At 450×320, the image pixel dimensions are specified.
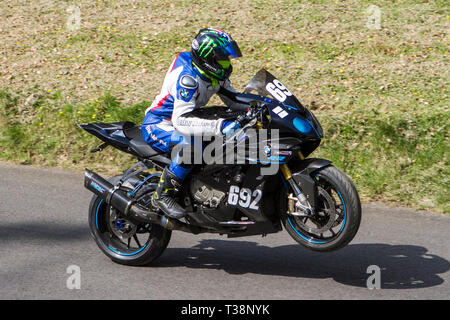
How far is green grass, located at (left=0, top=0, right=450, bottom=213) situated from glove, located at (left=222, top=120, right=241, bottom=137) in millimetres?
3172

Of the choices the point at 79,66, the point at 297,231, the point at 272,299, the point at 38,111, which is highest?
the point at 79,66

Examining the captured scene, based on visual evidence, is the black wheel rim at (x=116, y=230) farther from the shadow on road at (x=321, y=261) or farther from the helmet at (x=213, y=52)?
the helmet at (x=213, y=52)

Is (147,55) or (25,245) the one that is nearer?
(25,245)

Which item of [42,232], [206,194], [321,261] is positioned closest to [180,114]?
[206,194]

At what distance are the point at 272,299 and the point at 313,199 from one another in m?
0.86

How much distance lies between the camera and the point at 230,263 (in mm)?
5754

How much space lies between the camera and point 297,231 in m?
5.20

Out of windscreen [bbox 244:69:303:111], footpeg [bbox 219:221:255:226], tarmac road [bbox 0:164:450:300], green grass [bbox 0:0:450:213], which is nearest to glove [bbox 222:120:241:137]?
windscreen [bbox 244:69:303:111]

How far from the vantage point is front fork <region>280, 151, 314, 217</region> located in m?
5.03

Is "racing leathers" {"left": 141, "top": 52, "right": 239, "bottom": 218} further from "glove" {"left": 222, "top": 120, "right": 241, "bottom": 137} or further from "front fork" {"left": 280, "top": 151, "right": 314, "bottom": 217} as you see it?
"front fork" {"left": 280, "top": 151, "right": 314, "bottom": 217}

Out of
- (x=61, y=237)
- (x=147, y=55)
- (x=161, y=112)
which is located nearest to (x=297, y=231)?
(x=161, y=112)

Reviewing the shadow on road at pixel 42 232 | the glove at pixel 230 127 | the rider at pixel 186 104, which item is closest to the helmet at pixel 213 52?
the rider at pixel 186 104

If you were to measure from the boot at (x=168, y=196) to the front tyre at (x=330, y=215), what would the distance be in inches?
35.4

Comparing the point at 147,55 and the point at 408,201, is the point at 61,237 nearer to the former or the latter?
the point at 408,201
